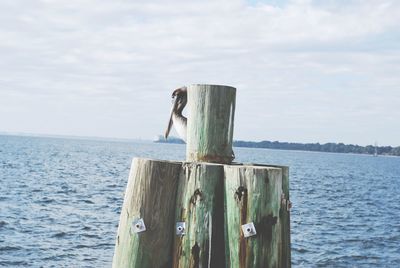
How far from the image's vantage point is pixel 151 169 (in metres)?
4.37

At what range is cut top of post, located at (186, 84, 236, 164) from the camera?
4.57 metres

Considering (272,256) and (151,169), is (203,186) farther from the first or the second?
(272,256)

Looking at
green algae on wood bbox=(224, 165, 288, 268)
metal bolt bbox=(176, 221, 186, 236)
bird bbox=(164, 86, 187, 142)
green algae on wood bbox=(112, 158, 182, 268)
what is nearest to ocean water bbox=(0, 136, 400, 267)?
bird bbox=(164, 86, 187, 142)

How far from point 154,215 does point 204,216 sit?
0.40 meters

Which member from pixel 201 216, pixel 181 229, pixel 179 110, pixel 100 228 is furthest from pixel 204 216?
pixel 100 228

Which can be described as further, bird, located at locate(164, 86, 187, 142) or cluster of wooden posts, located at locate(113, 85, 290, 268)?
bird, located at locate(164, 86, 187, 142)

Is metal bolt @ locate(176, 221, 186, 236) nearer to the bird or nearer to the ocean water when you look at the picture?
the bird

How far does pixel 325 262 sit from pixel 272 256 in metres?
14.3

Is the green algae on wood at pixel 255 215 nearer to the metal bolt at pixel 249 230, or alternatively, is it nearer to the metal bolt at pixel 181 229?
the metal bolt at pixel 249 230

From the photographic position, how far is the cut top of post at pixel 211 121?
15.0 ft

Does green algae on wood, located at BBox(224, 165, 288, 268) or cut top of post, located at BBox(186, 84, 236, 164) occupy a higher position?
cut top of post, located at BBox(186, 84, 236, 164)

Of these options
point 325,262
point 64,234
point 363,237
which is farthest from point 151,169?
point 363,237

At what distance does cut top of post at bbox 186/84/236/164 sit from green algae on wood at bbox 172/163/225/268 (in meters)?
0.31

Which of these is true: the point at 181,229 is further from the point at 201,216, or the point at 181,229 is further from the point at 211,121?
the point at 211,121
